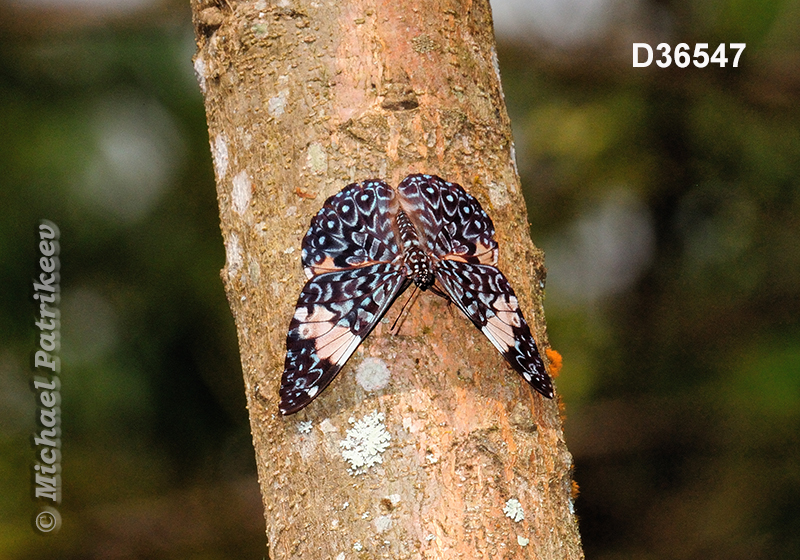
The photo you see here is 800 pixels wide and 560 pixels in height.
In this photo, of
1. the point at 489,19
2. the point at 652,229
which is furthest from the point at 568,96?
the point at 489,19

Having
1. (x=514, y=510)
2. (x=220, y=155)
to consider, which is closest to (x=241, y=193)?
(x=220, y=155)

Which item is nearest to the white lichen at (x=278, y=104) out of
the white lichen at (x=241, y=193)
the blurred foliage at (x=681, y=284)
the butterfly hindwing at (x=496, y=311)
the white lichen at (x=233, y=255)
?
the white lichen at (x=241, y=193)

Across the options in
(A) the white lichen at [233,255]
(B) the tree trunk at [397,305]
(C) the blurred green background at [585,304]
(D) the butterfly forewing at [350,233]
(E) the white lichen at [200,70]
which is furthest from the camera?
(C) the blurred green background at [585,304]

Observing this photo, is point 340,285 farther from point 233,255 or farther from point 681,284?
point 681,284

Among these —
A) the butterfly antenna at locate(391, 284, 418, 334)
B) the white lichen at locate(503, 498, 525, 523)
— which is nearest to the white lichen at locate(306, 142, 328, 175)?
the butterfly antenna at locate(391, 284, 418, 334)

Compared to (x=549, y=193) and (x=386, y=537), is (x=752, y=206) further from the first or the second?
(x=386, y=537)

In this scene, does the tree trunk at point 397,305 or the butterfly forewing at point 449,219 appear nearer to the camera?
Result: the tree trunk at point 397,305

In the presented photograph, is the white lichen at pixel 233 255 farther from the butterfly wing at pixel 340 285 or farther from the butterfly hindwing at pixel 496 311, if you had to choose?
the butterfly hindwing at pixel 496 311
